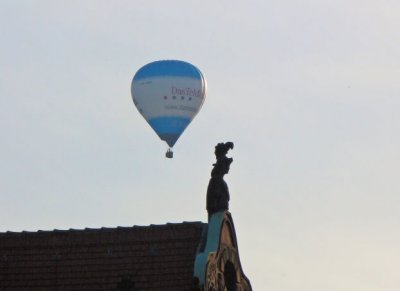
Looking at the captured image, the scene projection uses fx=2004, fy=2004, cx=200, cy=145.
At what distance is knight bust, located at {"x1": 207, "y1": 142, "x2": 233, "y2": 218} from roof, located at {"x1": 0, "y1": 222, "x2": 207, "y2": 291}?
33.5 inches

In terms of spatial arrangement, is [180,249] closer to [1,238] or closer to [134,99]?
[1,238]

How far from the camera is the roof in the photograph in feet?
153

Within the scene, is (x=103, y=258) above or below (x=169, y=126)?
below

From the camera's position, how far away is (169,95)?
2739 inches

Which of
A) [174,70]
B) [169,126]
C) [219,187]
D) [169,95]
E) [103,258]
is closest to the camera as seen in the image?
[103,258]

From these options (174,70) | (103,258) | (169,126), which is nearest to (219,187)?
(103,258)

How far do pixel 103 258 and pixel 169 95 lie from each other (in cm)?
2238

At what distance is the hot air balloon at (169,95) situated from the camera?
69.5m

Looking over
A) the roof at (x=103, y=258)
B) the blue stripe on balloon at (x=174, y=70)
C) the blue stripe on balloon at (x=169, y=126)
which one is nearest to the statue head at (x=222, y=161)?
the roof at (x=103, y=258)

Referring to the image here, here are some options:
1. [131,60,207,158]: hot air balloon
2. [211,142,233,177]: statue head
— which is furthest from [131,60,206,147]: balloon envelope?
[211,142,233,177]: statue head

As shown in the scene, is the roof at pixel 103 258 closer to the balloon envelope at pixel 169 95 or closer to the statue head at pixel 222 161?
the statue head at pixel 222 161

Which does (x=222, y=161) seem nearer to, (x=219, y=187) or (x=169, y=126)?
(x=219, y=187)

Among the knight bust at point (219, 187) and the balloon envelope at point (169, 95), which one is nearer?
the knight bust at point (219, 187)

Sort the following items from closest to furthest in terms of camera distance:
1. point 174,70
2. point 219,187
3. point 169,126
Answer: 1. point 219,187
2. point 174,70
3. point 169,126
